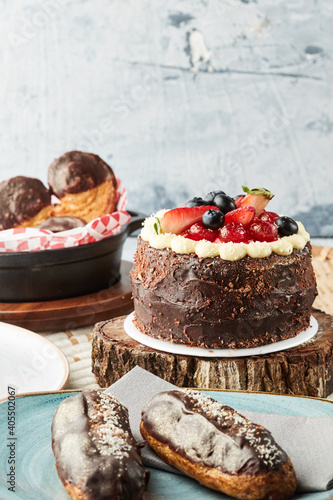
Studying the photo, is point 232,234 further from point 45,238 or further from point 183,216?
point 45,238

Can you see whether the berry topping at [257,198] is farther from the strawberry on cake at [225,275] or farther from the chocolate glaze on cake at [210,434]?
the chocolate glaze on cake at [210,434]

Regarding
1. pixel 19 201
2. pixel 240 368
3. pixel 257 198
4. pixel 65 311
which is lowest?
pixel 65 311

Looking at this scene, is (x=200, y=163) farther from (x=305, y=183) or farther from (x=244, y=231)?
(x=244, y=231)

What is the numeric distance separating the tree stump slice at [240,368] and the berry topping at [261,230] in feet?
1.11

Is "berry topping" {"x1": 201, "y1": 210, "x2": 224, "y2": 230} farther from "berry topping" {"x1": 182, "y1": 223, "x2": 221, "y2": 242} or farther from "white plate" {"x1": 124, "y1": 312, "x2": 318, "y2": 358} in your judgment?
"white plate" {"x1": 124, "y1": 312, "x2": 318, "y2": 358}

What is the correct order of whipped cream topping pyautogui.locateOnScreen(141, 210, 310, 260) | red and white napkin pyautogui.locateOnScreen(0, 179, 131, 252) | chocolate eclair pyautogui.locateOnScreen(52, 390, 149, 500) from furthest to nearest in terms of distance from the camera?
red and white napkin pyautogui.locateOnScreen(0, 179, 131, 252) → whipped cream topping pyautogui.locateOnScreen(141, 210, 310, 260) → chocolate eclair pyautogui.locateOnScreen(52, 390, 149, 500)

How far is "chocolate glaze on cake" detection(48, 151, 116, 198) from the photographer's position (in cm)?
288

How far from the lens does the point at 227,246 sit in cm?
177

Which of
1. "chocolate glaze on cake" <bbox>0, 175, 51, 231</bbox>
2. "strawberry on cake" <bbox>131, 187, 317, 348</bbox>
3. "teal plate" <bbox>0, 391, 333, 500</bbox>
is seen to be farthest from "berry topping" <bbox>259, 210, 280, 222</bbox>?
"chocolate glaze on cake" <bbox>0, 175, 51, 231</bbox>

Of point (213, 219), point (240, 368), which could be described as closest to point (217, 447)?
point (240, 368)

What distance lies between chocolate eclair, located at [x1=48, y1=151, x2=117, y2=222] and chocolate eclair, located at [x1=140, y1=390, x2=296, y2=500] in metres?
1.72

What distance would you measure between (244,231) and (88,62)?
277cm

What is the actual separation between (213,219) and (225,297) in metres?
0.22

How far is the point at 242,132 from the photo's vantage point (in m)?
4.29
